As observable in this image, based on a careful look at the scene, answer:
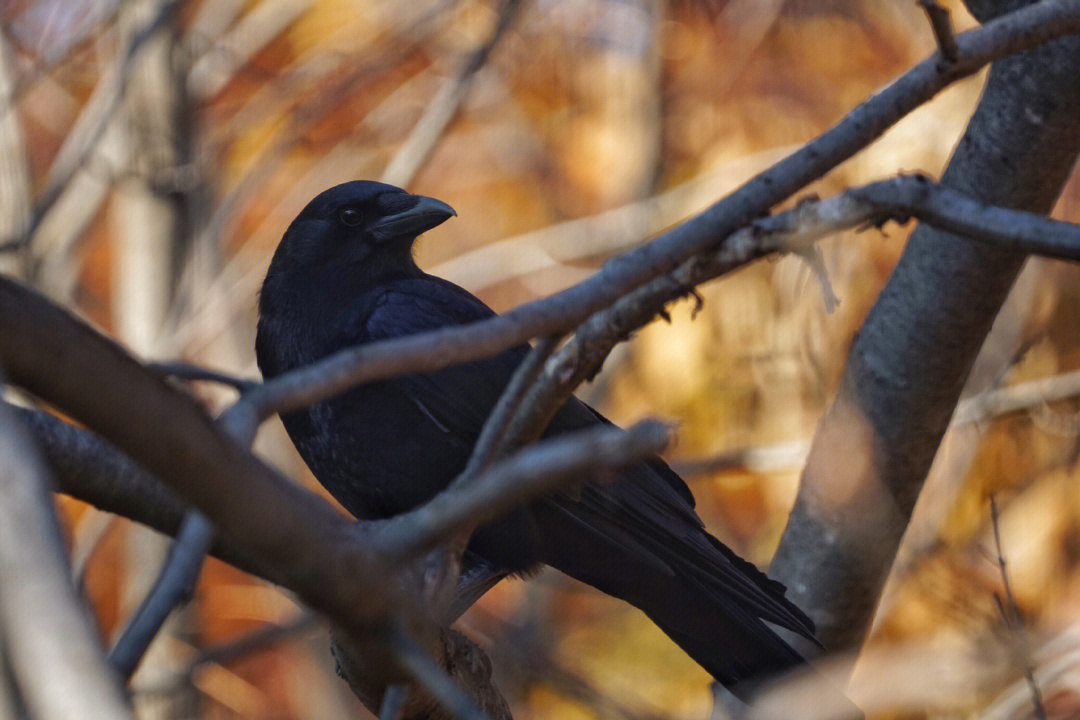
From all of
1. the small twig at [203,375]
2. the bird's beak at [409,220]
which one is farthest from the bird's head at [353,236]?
the small twig at [203,375]

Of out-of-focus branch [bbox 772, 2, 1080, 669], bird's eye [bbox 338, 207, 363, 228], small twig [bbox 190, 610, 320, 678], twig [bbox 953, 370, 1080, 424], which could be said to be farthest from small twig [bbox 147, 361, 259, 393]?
twig [bbox 953, 370, 1080, 424]

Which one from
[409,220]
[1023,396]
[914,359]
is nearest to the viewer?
[914,359]

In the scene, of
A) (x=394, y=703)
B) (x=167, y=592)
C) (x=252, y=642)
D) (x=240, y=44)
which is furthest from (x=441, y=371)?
(x=240, y=44)

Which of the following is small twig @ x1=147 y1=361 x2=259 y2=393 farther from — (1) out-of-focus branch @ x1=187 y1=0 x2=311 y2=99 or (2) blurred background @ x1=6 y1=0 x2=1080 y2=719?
(1) out-of-focus branch @ x1=187 y1=0 x2=311 y2=99

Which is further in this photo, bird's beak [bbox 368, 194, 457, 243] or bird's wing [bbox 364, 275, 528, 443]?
bird's beak [bbox 368, 194, 457, 243]

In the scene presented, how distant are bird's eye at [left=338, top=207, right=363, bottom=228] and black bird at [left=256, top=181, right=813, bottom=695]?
7.5 inches

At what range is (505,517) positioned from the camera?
3078 millimetres

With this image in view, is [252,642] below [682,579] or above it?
below

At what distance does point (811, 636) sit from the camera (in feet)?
9.40

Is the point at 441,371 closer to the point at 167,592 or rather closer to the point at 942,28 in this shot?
the point at 942,28

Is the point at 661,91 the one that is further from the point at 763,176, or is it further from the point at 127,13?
the point at 763,176

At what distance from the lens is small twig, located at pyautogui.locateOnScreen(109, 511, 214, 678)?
1.21 meters

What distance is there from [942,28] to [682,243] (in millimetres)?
548

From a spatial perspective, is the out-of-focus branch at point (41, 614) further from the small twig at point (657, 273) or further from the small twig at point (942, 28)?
the small twig at point (942, 28)
